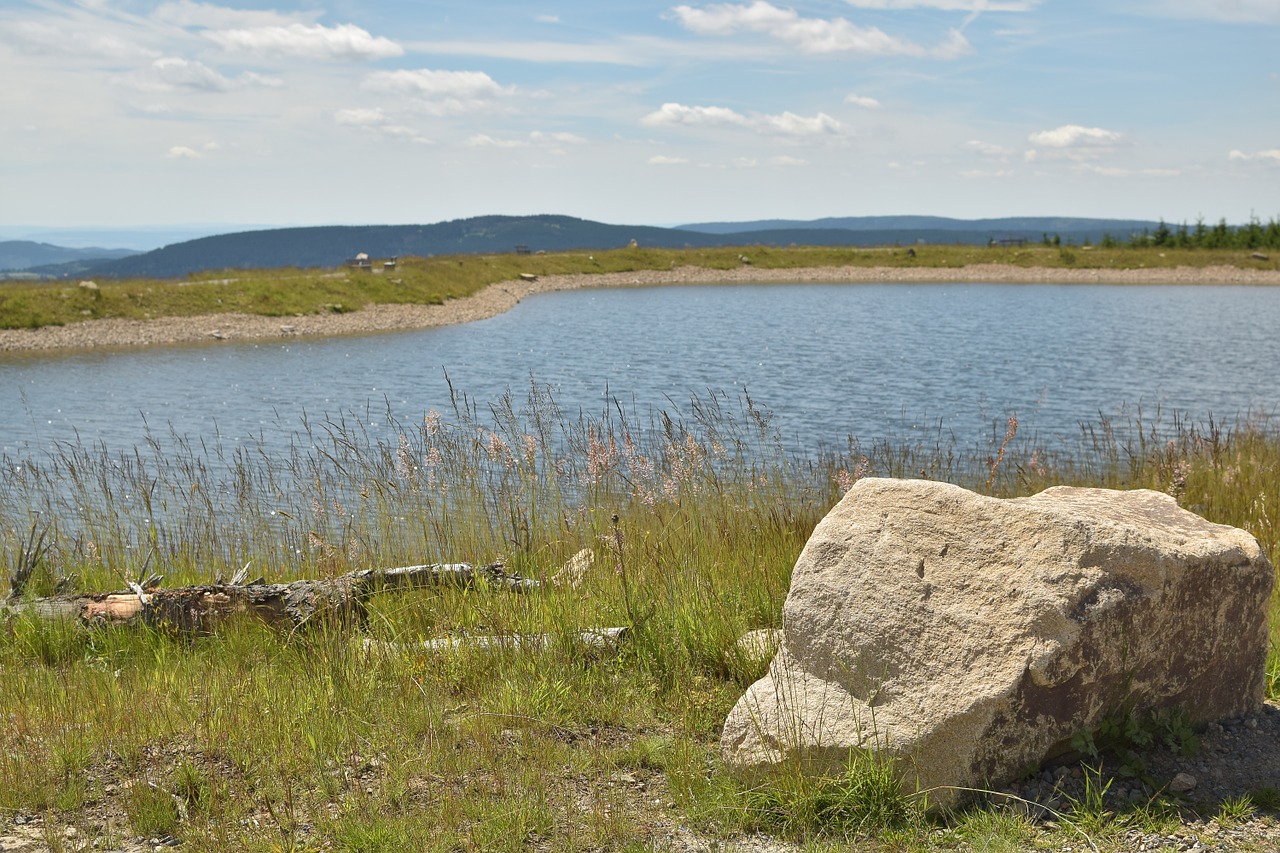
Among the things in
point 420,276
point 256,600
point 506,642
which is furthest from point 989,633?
point 420,276

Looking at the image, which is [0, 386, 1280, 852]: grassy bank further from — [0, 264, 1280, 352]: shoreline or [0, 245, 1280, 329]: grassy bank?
[0, 245, 1280, 329]: grassy bank

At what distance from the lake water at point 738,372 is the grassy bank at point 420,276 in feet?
A: 17.4

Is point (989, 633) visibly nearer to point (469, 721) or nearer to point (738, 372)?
point (469, 721)

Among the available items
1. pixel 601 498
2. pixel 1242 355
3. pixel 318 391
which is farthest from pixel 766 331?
pixel 601 498

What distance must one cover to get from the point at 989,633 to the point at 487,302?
5309cm

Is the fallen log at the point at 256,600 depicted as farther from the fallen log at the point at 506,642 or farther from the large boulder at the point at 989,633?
the large boulder at the point at 989,633

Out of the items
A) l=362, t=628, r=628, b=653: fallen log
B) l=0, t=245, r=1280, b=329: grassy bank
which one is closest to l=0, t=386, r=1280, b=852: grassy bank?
l=362, t=628, r=628, b=653: fallen log

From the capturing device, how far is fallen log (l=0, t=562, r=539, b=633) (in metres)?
6.45

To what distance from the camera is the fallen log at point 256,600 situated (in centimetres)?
645

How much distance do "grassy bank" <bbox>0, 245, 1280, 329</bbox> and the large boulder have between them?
41024mm

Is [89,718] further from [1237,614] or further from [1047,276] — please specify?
[1047,276]

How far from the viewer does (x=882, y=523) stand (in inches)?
185

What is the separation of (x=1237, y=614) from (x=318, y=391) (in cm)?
2508

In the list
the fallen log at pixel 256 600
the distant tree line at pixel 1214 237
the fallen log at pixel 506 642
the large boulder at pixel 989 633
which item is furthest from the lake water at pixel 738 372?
the distant tree line at pixel 1214 237
